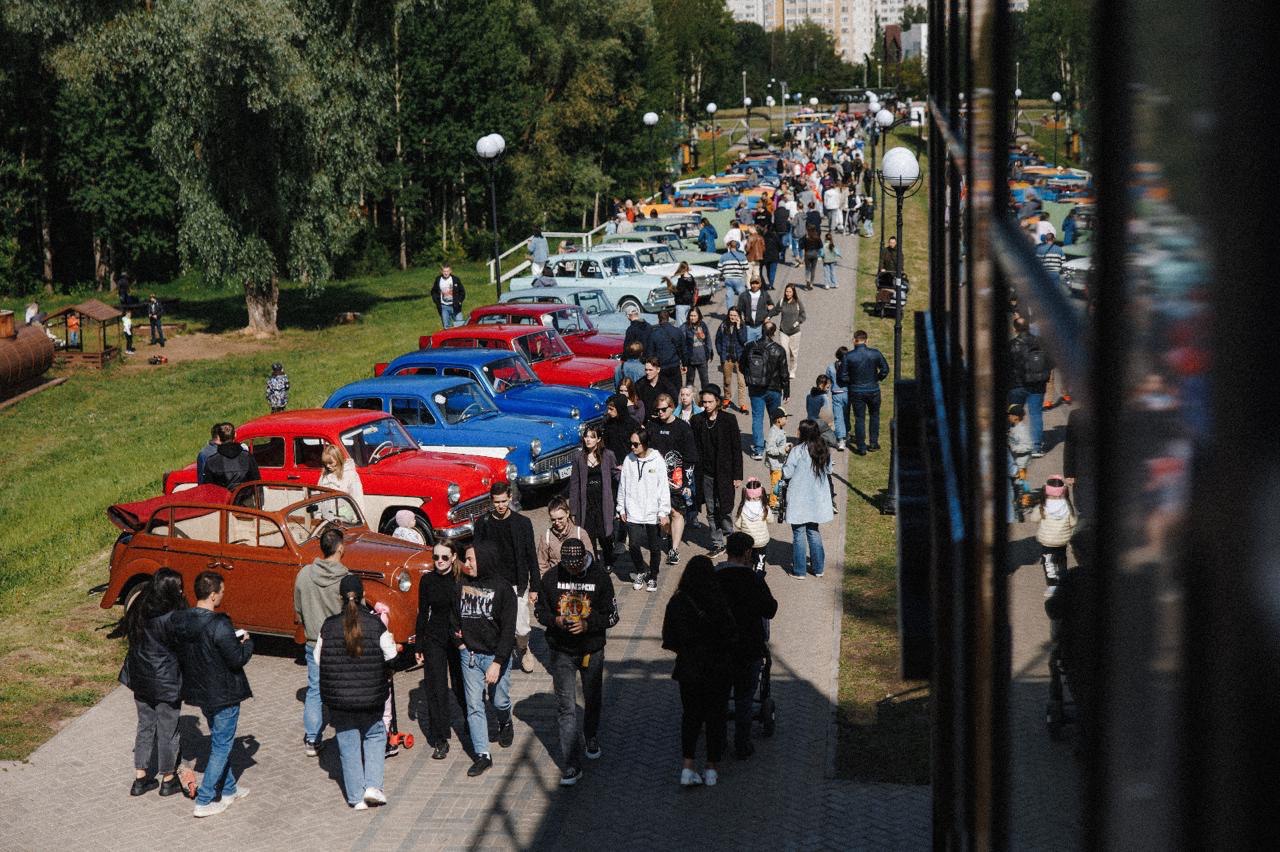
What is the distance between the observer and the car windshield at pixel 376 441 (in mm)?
16719

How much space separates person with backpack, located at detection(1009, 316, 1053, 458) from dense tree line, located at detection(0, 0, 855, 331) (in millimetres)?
32490

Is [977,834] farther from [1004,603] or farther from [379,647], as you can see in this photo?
[379,647]

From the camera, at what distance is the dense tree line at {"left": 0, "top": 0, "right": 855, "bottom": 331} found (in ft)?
107

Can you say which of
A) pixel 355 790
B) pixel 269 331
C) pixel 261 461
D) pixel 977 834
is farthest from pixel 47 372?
pixel 977 834

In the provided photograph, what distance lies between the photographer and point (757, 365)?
19.2 meters

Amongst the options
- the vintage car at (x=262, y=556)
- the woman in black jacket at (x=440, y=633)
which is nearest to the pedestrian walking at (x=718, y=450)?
the vintage car at (x=262, y=556)

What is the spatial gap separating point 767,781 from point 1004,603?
937 centimetres

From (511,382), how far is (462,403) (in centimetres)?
145

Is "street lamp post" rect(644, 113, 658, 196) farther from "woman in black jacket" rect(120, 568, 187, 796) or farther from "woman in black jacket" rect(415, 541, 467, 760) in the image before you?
"woman in black jacket" rect(120, 568, 187, 796)

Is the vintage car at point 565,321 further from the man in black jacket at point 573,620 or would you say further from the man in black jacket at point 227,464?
the man in black jacket at point 573,620

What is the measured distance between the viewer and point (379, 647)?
9.80 meters

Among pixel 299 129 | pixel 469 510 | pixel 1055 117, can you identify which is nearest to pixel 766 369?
pixel 469 510

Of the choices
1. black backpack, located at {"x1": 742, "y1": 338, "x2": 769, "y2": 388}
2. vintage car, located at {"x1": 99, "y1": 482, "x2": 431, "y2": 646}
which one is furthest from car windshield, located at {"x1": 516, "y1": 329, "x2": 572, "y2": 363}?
vintage car, located at {"x1": 99, "y1": 482, "x2": 431, "y2": 646}

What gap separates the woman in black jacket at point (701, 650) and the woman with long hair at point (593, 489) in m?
4.24
